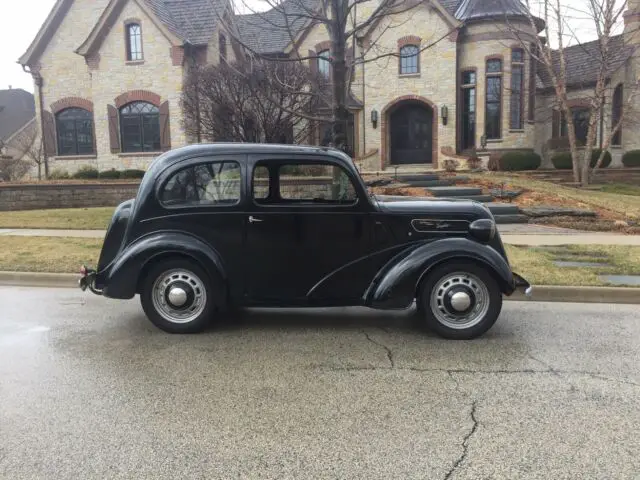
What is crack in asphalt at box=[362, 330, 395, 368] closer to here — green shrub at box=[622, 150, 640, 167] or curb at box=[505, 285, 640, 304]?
curb at box=[505, 285, 640, 304]

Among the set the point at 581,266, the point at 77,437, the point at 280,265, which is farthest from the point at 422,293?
the point at 581,266

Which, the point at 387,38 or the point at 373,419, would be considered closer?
the point at 373,419

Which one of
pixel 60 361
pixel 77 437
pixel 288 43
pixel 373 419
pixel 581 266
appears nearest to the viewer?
pixel 77 437

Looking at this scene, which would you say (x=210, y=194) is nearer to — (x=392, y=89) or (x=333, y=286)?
(x=333, y=286)

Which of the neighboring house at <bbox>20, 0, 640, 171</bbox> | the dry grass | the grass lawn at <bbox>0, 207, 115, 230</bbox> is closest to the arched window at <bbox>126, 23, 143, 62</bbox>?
the neighboring house at <bbox>20, 0, 640, 171</bbox>

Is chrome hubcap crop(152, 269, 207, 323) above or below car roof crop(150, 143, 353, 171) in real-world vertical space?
below

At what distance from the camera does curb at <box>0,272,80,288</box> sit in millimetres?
8258

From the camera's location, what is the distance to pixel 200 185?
217 inches

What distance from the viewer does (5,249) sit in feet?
→ 34.6

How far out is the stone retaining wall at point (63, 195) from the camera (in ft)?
63.4

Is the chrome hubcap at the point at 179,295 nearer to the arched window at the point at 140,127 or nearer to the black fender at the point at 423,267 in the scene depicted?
the black fender at the point at 423,267

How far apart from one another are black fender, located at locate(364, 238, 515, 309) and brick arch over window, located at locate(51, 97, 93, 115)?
79.4 feet

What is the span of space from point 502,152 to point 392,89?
19.6 ft

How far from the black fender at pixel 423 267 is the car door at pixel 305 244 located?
0.31 m
